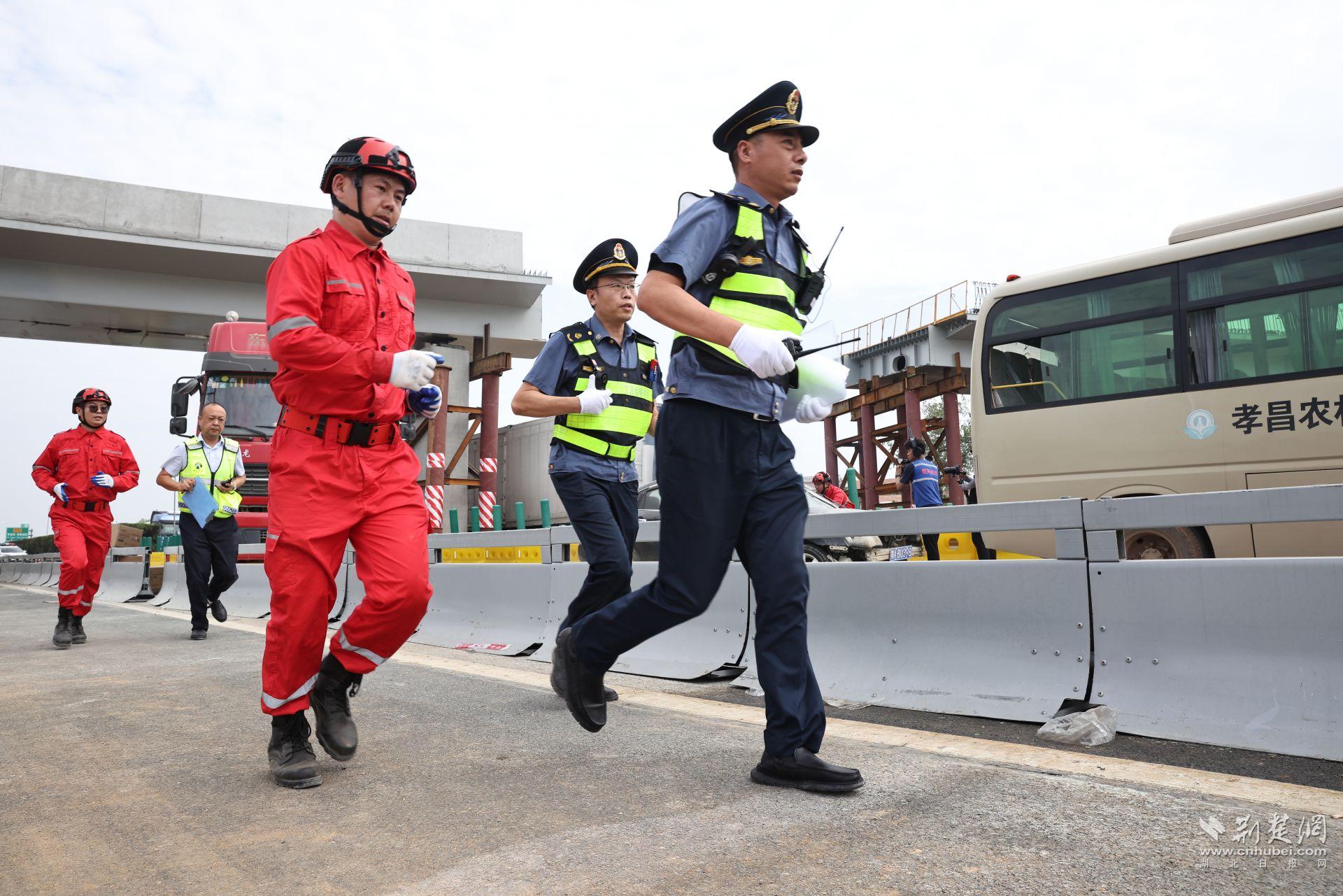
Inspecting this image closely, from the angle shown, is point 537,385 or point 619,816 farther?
point 537,385

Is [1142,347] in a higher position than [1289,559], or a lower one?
higher

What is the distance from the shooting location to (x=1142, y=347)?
9.60m

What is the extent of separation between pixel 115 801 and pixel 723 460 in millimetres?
1981

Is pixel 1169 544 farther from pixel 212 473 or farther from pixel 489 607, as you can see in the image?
pixel 212 473

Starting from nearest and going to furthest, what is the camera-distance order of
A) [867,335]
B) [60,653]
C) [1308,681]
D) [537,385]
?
[1308,681] < [537,385] < [60,653] < [867,335]

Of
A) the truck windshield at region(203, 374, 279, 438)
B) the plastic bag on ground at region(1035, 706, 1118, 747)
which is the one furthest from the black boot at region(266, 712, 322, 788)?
the truck windshield at region(203, 374, 279, 438)

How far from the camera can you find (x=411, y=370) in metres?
3.05

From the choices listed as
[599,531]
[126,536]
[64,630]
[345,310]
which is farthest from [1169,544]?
[126,536]

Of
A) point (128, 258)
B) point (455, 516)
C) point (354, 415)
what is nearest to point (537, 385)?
point (354, 415)

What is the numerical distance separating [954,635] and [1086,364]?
6896mm

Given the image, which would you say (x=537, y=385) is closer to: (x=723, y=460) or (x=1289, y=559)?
(x=723, y=460)

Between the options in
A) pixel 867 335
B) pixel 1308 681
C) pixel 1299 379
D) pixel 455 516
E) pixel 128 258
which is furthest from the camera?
pixel 867 335

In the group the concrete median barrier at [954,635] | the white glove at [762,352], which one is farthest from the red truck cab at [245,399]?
the white glove at [762,352]

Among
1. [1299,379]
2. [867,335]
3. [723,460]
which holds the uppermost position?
[867,335]
